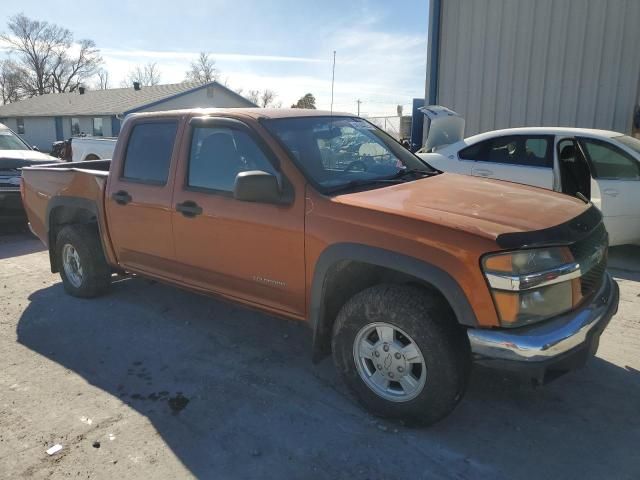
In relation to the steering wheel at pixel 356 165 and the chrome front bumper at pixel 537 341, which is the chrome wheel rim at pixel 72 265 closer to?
the steering wheel at pixel 356 165

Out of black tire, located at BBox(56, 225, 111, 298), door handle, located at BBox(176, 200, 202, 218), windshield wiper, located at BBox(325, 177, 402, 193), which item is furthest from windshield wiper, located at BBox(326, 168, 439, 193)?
black tire, located at BBox(56, 225, 111, 298)

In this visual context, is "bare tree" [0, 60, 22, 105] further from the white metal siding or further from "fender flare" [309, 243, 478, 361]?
"fender flare" [309, 243, 478, 361]

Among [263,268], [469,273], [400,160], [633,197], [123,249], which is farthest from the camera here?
[633,197]

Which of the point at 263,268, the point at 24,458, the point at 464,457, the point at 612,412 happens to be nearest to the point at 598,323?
the point at 612,412

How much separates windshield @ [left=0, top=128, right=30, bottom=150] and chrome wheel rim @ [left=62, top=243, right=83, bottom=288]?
19.0ft

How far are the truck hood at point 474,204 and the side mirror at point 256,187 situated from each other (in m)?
0.42

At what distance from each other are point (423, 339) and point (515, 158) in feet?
15.4

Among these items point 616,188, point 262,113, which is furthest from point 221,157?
point 616,188

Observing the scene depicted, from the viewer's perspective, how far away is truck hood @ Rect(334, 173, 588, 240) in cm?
272

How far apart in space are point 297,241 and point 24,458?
1921 millimetres

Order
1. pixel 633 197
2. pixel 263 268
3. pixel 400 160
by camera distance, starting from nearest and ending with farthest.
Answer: pixel 263 268 < pixel 400 160 < pixel 633 197

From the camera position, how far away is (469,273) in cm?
259

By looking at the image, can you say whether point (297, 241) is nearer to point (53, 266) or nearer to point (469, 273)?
point (469, 273)

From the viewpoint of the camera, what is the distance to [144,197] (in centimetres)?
422
